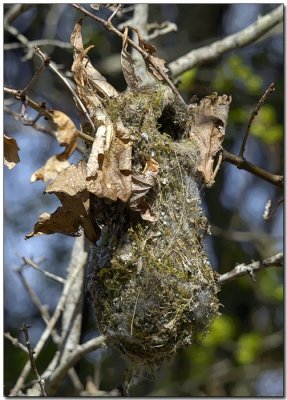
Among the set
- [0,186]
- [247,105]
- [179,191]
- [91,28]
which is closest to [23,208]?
[91,28]

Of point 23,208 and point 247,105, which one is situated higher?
point 247,105

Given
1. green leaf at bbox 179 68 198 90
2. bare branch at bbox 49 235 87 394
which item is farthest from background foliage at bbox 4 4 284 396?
bare branch at bbox 49 235 87 394

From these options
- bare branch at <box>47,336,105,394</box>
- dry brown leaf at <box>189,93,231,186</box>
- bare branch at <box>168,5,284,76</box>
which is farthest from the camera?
bare branch at <box>168,5,284,76</box>

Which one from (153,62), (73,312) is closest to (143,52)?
(153,62)

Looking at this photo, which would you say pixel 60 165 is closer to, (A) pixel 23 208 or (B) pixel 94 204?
(B) pixel 94 204

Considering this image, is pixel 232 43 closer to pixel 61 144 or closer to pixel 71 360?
pixel 71 360

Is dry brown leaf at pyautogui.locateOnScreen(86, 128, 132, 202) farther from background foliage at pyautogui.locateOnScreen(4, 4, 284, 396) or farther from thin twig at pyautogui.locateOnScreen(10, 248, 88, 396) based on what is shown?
A: background foliage at pyautogui.locateOnScreen(4, 4, 284, 396)
